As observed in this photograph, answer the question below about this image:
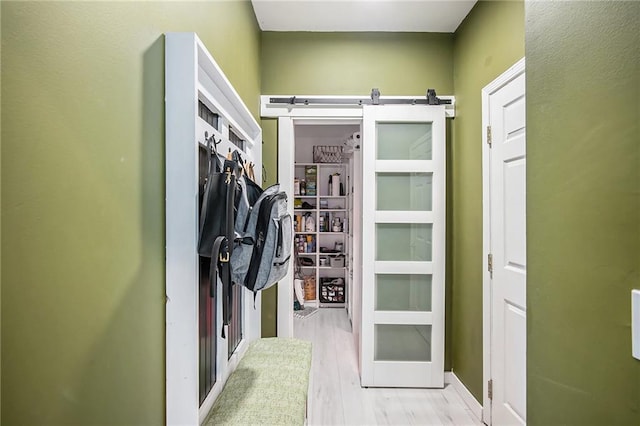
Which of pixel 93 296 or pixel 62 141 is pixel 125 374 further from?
pixel 62 141

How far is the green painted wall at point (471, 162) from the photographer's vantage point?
1996mm

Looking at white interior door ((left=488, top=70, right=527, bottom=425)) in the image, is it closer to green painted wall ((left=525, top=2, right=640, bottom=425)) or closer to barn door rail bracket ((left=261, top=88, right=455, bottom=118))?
barn door rail bracket ((left=261, top=88, right=455, bottom=118))

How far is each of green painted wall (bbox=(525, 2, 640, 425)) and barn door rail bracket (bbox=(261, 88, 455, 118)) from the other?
169 centimetres

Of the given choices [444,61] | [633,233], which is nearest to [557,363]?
[633,233]

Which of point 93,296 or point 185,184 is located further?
point 185,184

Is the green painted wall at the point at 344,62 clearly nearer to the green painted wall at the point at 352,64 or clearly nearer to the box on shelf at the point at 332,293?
the green painted wall at the point at 352,64

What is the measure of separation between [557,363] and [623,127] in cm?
59

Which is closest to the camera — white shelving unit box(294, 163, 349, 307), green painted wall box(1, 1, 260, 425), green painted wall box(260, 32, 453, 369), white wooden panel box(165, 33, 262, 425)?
green painted wall box(1, 1, 260, 425)

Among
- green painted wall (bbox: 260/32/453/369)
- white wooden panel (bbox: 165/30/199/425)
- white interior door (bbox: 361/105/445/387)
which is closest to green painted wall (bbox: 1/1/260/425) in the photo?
white wooden panel (bbox: 165/30/199/425)

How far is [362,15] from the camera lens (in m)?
2.41

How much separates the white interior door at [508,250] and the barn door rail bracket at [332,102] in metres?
0.59

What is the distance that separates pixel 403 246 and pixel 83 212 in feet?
7.40

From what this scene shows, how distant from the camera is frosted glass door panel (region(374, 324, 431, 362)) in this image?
2561 millimetres

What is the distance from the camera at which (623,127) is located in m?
0.65
